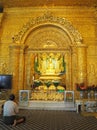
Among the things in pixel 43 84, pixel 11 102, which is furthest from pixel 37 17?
pixel 11 102

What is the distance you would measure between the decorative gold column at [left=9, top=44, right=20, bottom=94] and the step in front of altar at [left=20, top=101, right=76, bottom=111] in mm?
1399

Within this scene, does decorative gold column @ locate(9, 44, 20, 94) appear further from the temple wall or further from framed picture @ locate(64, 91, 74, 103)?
framed picture @ locate(64, 91, 74, 103)

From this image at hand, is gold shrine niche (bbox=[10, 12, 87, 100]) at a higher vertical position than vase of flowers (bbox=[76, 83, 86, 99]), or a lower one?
higher

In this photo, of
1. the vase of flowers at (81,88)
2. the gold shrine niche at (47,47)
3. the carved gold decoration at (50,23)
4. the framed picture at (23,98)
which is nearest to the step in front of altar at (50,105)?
the framed picture at (23,98)

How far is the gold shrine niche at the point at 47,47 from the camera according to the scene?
1073cm

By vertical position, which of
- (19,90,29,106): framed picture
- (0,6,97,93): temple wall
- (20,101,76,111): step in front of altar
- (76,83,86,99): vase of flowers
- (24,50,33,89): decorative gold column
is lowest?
(20,101,76,111): step in front of altar

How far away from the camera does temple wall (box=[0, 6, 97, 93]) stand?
426 inches

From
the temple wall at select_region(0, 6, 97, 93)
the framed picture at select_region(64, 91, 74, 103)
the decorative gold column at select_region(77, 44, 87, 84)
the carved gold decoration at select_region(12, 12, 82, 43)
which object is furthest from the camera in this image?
the carved gold decoration at select_region(12, 12, 82, 43)

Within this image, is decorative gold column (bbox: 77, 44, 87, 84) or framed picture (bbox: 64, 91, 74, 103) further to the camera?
decorative gold column (bbox: 77, 44, 87, 84)

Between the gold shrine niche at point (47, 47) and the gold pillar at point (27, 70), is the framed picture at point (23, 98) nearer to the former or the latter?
the gold shrine niche at point (47, 47)

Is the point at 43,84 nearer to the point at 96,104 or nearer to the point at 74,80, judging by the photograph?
the point at 74,80

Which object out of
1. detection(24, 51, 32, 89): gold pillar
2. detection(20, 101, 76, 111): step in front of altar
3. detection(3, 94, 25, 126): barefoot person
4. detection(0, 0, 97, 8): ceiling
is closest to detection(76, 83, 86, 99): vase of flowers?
detection(20, 101, 76, 111): step in front of altar

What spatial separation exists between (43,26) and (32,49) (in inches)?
53.5

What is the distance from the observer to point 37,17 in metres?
11.2
